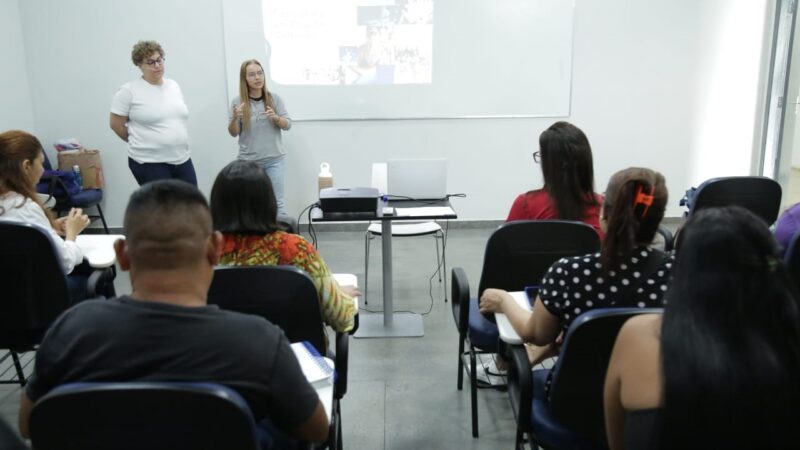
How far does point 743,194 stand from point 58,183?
475cm

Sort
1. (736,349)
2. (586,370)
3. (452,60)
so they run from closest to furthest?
1. (736,349)
2. (586,370)
3. (452,60)

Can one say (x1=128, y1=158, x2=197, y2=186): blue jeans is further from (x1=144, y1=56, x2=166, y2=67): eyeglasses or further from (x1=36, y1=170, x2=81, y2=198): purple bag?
(x1=36, y1=170, x2=81, y2=198): purple bag

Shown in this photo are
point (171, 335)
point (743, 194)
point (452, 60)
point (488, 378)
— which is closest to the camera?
point (171, 335)

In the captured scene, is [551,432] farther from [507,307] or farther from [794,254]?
[794,254]

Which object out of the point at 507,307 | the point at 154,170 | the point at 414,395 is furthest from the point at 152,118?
the point at 507,307

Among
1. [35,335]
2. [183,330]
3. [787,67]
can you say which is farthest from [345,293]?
[787,67]

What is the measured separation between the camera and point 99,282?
8.22 feet

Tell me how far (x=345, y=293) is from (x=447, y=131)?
355 centimetres

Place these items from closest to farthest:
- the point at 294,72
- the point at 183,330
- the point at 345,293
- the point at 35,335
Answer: the point at 183,330 < the point at 345,293 < the point at 35,335 < the point at 294,72

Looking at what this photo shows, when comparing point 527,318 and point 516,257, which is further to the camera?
point 516,257

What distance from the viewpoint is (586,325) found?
4.49ft

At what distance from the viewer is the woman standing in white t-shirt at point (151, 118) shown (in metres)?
4.22

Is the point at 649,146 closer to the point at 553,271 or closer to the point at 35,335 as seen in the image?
the point at 553,271

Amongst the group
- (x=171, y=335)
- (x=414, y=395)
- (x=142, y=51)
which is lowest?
(x=414, y=395)
